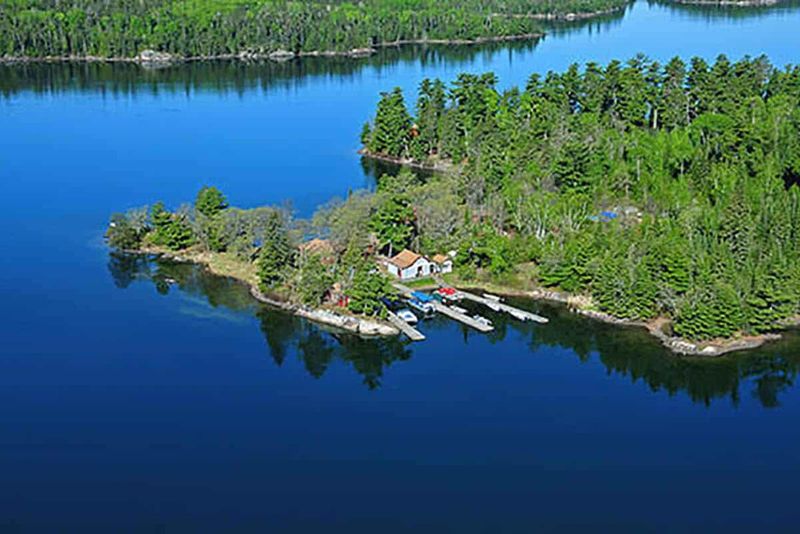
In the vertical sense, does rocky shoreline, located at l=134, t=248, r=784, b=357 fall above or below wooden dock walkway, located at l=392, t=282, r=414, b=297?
below

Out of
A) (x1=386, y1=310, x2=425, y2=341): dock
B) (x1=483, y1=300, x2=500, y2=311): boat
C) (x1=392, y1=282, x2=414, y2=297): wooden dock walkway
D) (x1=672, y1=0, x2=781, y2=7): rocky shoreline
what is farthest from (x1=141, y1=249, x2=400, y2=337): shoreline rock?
(x1=672, y1=0, x2=781, y2=7): rocky shoreline

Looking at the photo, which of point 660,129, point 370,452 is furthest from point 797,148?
point 370,452

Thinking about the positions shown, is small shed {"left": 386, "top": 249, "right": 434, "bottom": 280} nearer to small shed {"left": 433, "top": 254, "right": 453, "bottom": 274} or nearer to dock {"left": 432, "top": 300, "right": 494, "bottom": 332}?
small shed {"left": 433, "top": 254, "right": 453, "bottom": 274}

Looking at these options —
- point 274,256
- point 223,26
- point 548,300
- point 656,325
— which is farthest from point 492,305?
point 223,26

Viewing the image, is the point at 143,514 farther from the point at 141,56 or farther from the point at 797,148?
the point at 141,56

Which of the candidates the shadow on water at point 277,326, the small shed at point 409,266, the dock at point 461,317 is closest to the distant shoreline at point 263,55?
the shadow on water at point 277,326
